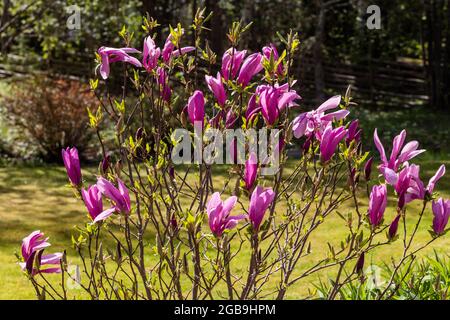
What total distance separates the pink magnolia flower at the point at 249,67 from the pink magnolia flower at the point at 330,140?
12.4 inches

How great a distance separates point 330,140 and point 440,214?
432 mm

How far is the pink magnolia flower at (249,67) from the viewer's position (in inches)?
104

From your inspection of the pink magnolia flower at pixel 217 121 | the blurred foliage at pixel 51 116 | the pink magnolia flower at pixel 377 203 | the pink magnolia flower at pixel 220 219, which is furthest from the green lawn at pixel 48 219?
the pink magnolia flower at pixel 220 219

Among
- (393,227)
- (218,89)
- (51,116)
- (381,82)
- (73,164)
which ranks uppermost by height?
(218,89)

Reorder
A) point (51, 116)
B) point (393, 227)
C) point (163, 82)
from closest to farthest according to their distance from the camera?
point (393, 227), point (163, 82), point (51, 116)

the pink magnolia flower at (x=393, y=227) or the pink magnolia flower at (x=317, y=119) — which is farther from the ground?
the pink magnolia flower at (x=317, y=119)

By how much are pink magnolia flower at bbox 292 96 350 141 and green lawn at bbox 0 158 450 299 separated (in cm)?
257

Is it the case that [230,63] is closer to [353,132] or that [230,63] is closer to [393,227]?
[353,132]

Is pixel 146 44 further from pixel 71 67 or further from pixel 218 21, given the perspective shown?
pixel 71 67

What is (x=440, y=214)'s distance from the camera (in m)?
2.59

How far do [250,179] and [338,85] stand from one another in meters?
15.3

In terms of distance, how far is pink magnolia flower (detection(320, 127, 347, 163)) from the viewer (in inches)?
101

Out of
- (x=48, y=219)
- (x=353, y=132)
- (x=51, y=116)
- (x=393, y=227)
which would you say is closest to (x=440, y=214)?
(x=393, y=227)

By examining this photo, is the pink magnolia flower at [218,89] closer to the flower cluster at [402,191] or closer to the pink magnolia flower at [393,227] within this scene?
the flower cluster at [402,191]
